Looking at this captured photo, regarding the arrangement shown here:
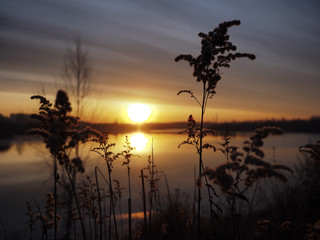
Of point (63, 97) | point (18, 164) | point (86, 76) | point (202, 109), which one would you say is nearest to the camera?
point (63, 97)

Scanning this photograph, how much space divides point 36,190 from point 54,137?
2050cm

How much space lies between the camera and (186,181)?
21.8m

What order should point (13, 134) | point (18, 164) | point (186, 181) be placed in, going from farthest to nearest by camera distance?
point (13, 134) < point (18, 164) < point (186, 181)

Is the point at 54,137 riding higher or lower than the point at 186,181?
higher

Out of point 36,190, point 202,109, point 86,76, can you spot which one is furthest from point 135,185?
point 202,109

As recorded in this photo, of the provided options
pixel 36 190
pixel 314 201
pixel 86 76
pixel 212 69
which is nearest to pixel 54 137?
pixel 212 69

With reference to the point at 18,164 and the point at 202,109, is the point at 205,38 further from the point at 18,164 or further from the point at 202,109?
the point at 18,164

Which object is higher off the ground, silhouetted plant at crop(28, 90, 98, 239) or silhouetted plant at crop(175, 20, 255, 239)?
silhouetted plant at crop(175, 20, 255, 239)

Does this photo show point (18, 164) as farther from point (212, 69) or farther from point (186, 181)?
point (212, 69)

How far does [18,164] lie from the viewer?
30.0 meters

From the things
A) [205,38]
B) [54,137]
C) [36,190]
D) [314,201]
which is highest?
[205,38]

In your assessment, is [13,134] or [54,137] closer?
[54,137]

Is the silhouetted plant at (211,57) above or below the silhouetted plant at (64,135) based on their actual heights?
above

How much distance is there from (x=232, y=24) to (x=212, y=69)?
605 millimetres
